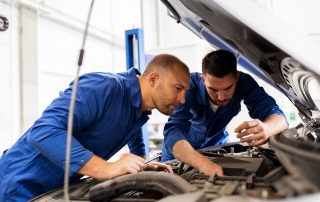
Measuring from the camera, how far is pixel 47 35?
362cm

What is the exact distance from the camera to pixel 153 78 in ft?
4.40

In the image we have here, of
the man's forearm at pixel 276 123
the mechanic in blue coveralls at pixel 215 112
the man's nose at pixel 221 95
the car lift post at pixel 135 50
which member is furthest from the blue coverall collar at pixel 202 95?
the car lift post at pixel 135 50

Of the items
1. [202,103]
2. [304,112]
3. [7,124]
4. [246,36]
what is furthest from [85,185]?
[7,124]

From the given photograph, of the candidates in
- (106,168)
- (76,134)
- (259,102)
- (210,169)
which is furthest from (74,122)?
(259,102)

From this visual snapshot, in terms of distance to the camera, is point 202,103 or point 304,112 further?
point 202,103

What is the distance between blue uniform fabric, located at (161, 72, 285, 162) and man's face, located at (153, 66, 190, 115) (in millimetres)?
236

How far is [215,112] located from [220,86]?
1.08 feet

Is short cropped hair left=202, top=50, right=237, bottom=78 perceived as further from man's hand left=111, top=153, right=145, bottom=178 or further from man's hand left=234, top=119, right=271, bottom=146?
man's hand left=111, top=153, right=145, bottom=178

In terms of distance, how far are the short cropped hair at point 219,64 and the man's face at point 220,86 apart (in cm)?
2

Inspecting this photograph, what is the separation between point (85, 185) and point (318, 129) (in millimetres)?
1015

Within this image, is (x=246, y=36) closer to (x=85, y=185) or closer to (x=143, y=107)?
(x=143, y=107)

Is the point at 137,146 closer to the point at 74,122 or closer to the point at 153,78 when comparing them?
the point at 153,78

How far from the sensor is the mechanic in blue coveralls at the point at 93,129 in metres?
1.00

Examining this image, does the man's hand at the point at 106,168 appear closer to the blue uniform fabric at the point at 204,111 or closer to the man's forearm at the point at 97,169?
the man's forearm at the point at 97,169
